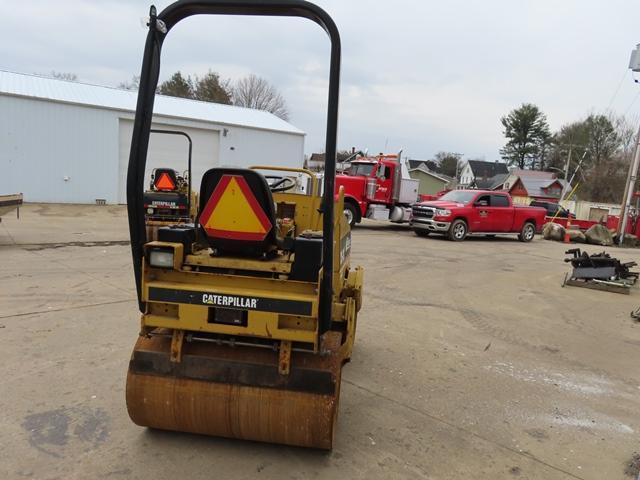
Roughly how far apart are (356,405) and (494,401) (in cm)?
129

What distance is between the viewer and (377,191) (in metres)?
19.0

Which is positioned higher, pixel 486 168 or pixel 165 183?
pixel 486 168

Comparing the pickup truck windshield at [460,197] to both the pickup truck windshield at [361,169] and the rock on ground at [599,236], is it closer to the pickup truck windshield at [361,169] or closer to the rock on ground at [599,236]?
the pickup truck windshield at [361,169]

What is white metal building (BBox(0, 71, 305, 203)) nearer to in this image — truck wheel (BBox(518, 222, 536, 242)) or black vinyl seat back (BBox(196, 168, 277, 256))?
truck wheel (BBox(518, 222, 536, 242))

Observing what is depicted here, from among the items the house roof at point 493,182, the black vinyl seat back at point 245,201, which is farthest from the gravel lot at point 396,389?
the house roof at point 493,182

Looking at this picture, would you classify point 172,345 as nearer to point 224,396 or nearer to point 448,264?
point 224,396

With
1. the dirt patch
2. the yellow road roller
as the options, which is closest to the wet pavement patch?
the yellow road roller

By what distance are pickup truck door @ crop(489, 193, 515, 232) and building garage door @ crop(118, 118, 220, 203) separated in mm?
12323

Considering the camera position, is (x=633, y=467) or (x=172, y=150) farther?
(x=172, y=150)

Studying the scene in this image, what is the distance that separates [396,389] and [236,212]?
7.88 feet

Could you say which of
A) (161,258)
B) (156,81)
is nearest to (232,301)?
(161,258)

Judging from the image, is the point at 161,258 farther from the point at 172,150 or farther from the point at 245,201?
the point at 172,150

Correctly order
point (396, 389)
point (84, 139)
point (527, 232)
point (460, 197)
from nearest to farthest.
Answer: point (396, 389) < point (460, 197) < point (527, 232) < point (84, 139)

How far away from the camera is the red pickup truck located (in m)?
17.3
